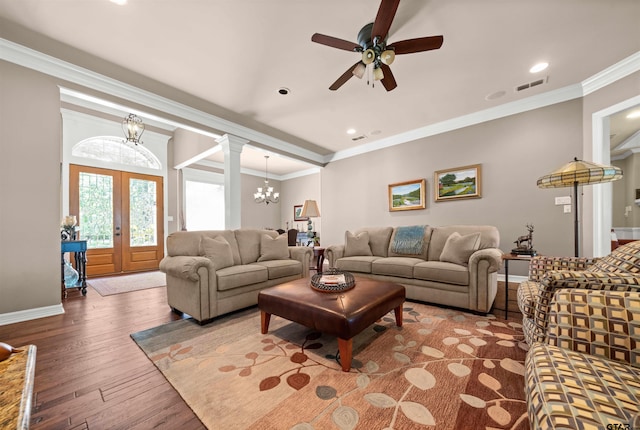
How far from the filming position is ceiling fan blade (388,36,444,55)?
196 centimetres

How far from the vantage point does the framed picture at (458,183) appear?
4.02 m

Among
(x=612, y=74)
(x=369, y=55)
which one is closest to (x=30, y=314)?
(x=369, y=55)

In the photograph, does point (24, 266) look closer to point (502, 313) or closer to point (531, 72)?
point (502, 313)

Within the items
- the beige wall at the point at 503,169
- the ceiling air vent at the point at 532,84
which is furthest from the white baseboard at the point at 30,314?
the ceiling air vent at the point at 532,84

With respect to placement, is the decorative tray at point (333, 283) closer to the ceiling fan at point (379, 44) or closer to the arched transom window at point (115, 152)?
the ceiling fan at point (379, 44)

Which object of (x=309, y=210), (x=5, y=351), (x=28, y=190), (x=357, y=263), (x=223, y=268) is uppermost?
(x=28, y=190)

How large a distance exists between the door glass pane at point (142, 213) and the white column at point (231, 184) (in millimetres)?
2727

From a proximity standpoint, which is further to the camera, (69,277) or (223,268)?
(69,277)

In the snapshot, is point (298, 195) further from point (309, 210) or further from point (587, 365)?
point (587, 365)

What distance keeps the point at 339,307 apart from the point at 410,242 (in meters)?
2.27

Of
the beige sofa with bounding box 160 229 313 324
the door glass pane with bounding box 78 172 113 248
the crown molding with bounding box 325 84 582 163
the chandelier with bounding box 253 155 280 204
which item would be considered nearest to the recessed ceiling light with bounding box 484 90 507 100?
the crown molding with bounding box 325 84 582 163

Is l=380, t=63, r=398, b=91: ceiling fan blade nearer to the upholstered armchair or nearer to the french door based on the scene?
the upholstered armchair

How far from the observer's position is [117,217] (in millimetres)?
5195

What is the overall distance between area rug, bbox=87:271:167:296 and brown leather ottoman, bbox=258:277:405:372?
3011 mm
